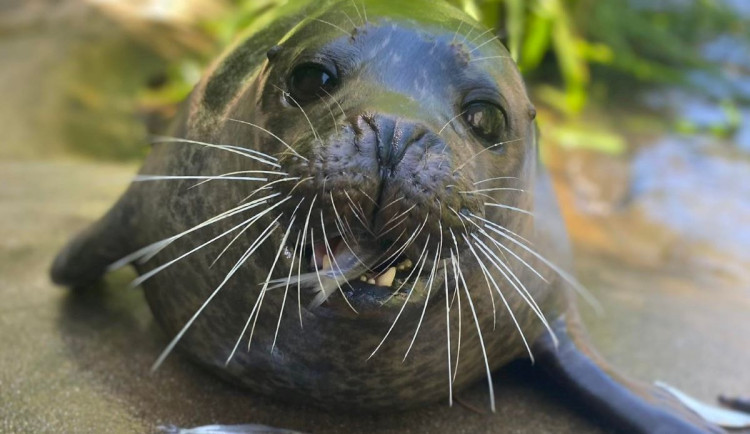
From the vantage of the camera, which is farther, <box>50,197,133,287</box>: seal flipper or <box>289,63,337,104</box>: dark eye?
<box>50,197,133,287</box>: seal flipper

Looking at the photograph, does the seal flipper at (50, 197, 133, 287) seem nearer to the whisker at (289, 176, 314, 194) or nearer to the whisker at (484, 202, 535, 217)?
the whisker at (289, 176, 314, 194)

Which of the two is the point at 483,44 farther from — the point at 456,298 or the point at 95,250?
the point at 95,250

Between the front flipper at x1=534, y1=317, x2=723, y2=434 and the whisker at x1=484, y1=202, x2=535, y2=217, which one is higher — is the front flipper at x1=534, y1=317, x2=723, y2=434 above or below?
below

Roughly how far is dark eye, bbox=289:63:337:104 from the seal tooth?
0.54 m

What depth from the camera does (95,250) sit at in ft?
10.6

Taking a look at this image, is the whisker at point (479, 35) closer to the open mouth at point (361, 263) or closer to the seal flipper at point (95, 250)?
the open mouth at point (361, 263)

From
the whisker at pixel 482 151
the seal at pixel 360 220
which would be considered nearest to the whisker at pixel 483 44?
the seal at pixel 360 220

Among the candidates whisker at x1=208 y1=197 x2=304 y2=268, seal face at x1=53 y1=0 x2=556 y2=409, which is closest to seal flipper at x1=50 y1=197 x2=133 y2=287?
seal face at x1=53 y1=0 x2=556 y2=409

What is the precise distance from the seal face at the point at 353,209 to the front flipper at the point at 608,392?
134 millimetres

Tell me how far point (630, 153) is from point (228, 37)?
4535 mm

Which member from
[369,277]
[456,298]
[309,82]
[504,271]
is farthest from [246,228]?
[504,271]

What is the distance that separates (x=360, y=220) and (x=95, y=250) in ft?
5.75

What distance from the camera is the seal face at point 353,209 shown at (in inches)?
75.6

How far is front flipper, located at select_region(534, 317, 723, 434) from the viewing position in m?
2.68
